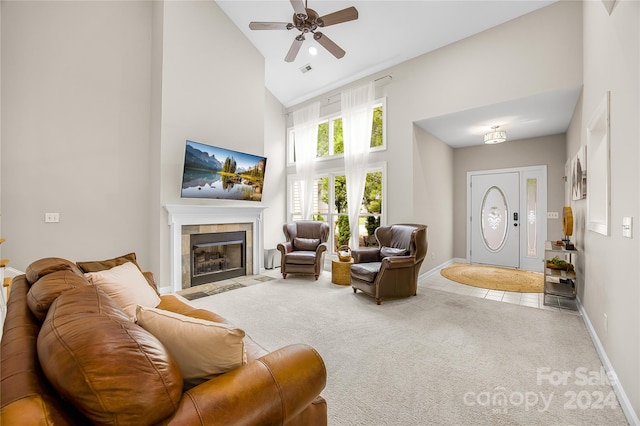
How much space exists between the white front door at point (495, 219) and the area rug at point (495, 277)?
0.96 feet

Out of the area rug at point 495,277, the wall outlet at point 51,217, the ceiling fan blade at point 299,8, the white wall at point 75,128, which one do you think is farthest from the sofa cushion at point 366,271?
the wall outlet at point 51,217

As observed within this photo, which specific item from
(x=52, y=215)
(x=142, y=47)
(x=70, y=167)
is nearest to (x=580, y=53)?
(x=142, y=47)

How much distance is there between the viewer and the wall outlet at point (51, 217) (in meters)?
3.69

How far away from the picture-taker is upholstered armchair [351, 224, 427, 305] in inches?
145

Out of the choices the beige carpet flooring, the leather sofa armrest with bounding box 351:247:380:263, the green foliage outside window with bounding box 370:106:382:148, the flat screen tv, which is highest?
the green foliage outside window with bounding box 370:106:382:148

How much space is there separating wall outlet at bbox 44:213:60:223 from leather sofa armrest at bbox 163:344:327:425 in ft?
13.9

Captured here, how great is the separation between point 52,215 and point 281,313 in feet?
11.0

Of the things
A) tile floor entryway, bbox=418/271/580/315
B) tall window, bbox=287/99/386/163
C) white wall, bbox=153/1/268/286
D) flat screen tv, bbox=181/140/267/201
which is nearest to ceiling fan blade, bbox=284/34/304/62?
white wall, bbox=153/1/268/286

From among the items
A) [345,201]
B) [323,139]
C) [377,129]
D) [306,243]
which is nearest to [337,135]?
[323,139]

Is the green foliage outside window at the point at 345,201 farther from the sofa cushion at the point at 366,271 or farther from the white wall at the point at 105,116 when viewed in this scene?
the white wall at the point at 105,116

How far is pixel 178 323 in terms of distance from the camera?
3.53 feet

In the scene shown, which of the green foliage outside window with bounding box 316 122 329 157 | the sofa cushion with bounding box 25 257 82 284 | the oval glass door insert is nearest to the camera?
the sofa cushion with bounding box 25 257 82 284

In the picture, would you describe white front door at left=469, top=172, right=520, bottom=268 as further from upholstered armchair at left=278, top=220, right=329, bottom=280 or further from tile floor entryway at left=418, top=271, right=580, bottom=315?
upholstered armchair at left=278, top=220, right=329, bottom=280

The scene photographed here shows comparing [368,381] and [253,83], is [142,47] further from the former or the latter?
[368,381]
